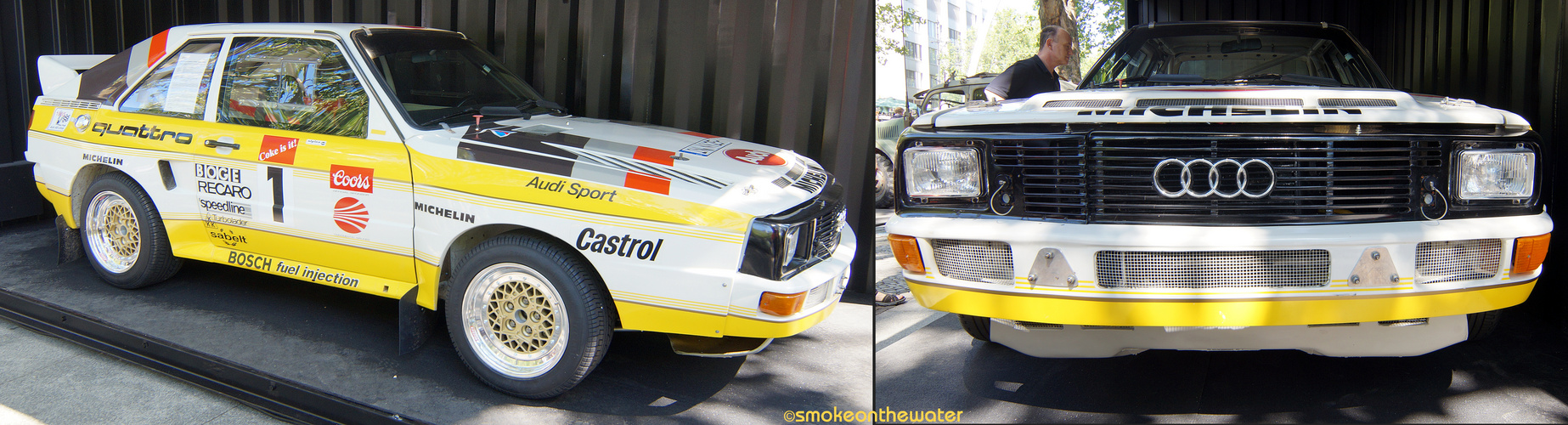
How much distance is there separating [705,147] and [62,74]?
150 inches

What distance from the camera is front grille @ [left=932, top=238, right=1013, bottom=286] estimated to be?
2518 millimetres

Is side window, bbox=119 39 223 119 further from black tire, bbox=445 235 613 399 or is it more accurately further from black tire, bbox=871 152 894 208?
black tire, bbox=871 152 894 208

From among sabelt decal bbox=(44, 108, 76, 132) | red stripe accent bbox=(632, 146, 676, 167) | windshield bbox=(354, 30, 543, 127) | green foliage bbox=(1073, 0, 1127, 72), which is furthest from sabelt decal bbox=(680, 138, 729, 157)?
sabelt decal bbox=(44, 108, 76, 132)

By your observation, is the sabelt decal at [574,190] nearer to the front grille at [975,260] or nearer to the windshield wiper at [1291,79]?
the front grille at [975,260]

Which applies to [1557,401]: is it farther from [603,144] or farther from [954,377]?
[603,144]

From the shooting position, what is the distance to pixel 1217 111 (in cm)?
244

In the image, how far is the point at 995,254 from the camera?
8.30 feet

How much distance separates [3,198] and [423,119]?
15.4ft

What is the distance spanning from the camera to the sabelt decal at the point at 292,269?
11.6 feet

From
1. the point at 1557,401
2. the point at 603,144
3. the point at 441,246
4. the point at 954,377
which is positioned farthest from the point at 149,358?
the point at 1557,401

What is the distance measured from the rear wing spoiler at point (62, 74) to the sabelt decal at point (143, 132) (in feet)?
1.33

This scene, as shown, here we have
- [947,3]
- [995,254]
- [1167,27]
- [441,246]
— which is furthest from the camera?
[1167,27]

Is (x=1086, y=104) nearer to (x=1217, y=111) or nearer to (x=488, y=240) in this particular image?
(x=1217, y=111)

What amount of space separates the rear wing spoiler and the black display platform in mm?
1018
